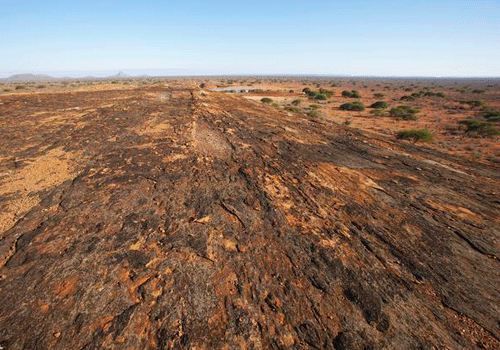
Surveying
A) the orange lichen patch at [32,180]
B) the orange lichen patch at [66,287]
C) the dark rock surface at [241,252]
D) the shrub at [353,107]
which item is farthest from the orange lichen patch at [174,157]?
the shrub at [353,107]

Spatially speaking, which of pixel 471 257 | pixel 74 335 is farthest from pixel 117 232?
pixel 471 257

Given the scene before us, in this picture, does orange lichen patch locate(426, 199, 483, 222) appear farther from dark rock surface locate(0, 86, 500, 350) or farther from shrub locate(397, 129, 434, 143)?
shrub locate(397, 129, 434, 143)

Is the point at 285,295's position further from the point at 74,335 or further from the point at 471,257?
the point at 471,257

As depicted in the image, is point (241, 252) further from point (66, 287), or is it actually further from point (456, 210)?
point (456, 210)

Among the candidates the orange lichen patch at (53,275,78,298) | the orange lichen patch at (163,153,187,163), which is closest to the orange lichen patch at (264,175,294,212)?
the orange lichen patch at (163,153,187,163)

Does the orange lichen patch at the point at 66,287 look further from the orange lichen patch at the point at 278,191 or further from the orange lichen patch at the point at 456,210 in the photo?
the orange lichen patch at the point at 456,210

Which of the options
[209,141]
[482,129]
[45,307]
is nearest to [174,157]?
[209,141]
